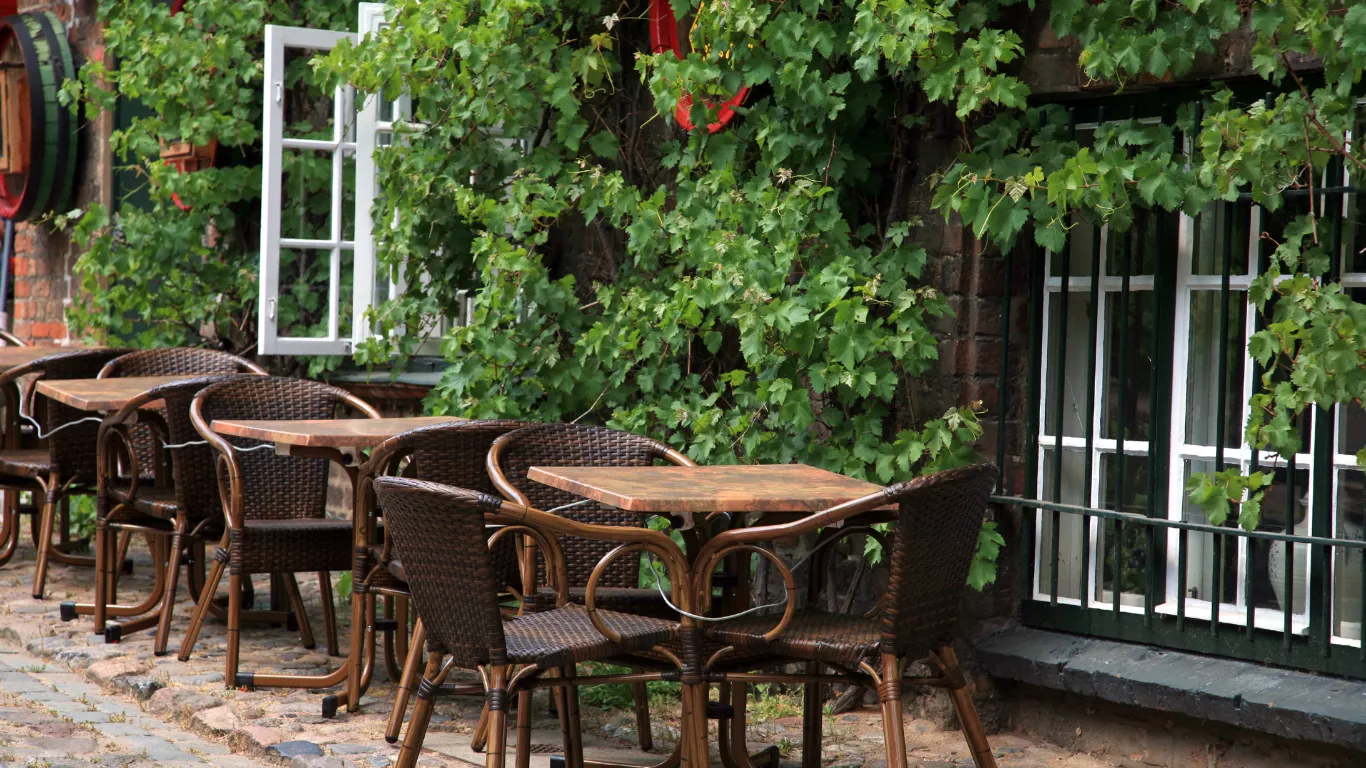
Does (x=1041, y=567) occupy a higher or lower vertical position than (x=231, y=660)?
higher

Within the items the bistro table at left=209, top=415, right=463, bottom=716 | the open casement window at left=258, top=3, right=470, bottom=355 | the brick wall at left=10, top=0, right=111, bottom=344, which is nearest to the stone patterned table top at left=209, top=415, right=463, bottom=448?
the bistro table at left=209, top=415, right=463, bottom=716

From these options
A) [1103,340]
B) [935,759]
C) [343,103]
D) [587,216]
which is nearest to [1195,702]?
[935,759]

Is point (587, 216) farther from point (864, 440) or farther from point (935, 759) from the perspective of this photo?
point (935, 759)

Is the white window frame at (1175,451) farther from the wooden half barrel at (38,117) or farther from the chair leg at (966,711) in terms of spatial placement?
the wooden half barrel at (38,117)

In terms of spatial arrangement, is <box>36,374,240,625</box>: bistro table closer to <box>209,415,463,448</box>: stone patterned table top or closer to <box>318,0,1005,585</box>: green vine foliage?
<box>209,415,463,448</box>: stone patterned table top

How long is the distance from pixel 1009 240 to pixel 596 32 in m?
2.24

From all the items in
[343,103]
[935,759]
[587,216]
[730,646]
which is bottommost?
[935,759]

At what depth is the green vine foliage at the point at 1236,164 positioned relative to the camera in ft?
11.8

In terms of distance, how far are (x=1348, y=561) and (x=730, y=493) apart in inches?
65.6

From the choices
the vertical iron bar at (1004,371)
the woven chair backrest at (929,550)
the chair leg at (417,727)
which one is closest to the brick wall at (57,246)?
the vertical iron bar at (1004,371)

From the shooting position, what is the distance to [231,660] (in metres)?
5.13

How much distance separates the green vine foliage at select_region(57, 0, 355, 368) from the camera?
7777 mm

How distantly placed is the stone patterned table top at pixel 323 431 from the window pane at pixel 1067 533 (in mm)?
1807

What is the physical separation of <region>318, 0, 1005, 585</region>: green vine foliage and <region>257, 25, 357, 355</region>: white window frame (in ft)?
1.28
